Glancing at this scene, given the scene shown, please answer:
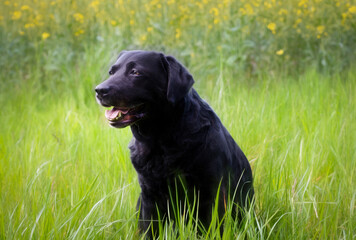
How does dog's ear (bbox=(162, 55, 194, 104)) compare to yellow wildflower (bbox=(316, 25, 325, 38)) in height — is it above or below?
below

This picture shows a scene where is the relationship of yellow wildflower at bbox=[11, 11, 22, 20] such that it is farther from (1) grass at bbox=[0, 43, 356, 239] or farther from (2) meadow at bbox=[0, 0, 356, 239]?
(1) grass at bbox=[0, 43, 356, 239]

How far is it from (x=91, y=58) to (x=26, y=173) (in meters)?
2.33

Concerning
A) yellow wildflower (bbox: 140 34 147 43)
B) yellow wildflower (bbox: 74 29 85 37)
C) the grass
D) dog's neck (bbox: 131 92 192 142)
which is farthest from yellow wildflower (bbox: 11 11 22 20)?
dog's neck (bbox: 131 92 192 142)

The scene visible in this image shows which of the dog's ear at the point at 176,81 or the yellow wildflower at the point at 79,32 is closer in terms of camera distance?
the dog's ear at the point at 176,81

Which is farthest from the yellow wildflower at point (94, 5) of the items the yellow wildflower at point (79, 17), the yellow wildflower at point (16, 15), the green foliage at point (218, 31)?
the yellow wildflower at point (16, 15)

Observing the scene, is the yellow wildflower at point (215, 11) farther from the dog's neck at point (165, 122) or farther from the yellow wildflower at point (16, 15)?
the dog's neck at point (165, 122)

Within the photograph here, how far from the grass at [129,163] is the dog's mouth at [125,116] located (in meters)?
0.38

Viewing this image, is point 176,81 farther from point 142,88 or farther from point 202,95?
point 202,95

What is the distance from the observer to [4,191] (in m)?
2.78

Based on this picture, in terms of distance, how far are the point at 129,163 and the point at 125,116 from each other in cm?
88

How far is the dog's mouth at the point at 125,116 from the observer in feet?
7.76

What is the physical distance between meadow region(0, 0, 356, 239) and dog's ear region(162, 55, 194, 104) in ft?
2.31

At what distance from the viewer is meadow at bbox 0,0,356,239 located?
241 centimetres

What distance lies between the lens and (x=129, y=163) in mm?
3197
